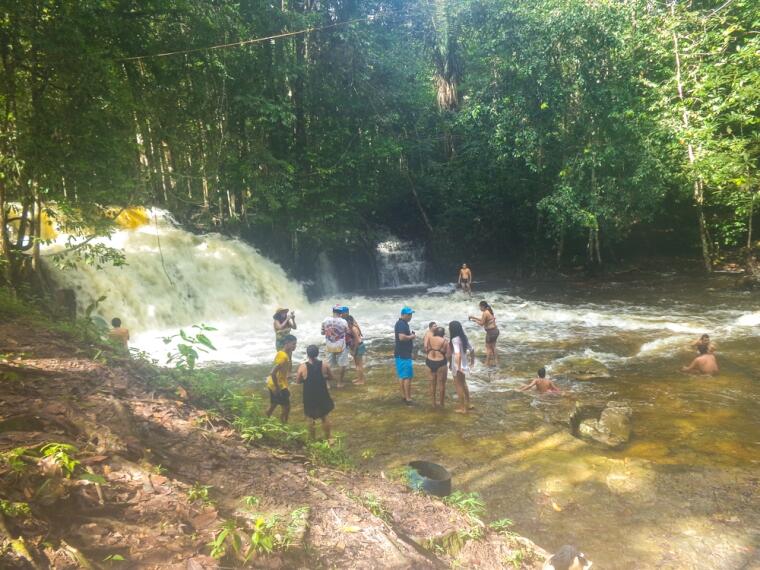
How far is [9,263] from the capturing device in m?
8.45

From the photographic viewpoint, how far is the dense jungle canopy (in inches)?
326

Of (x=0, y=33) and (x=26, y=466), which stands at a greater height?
(x=0, y=33)

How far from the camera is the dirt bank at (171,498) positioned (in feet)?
8.80

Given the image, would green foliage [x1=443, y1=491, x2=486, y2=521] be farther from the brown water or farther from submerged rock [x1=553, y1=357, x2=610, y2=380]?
submerged rock [x1=553, y1=357, x2=610, y2=380]

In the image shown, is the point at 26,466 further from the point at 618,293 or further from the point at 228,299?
the point at 618,293

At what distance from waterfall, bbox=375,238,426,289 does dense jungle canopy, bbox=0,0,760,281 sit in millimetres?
1182

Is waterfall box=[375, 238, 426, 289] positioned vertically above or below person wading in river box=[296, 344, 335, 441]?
above

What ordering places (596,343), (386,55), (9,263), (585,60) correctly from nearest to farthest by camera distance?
(9,263) < (596,343) < (585,60) < (386,55)

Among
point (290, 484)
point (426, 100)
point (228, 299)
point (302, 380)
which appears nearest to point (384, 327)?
point (228, 299)

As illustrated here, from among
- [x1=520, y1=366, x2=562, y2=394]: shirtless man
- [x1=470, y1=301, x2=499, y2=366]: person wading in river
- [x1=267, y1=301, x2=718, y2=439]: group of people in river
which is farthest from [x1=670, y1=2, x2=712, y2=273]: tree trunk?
[x1=520, y1=366, x2=562, y2=394]: shirtless man

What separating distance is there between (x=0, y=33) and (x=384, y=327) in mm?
12200

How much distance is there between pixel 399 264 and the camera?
24.6 metres

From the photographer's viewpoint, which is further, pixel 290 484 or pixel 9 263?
pixel 9 263

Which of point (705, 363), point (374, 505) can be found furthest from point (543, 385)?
point (374, 505)
